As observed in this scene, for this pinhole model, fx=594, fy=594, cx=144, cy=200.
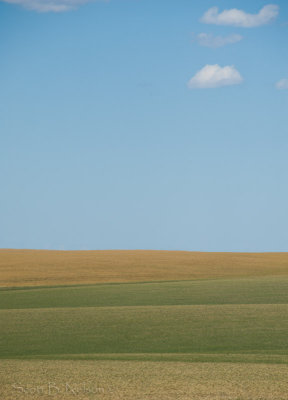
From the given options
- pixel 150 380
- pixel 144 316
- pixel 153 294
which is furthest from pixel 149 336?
pixel 153 294

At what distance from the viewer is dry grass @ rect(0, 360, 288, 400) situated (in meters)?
9.10

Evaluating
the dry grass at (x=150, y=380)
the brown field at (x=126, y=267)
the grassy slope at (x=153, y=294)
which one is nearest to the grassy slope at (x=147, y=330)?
the grassy slope at (x=153, y=294)

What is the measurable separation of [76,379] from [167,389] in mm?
1701

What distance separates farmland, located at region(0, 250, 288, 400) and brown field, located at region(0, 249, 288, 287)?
0.32 meters

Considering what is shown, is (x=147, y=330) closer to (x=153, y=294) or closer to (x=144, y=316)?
(x=144, y=316)

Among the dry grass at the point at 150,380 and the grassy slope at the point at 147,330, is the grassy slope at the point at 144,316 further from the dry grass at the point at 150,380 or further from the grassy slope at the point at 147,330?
the dry grass at the point at 150,380

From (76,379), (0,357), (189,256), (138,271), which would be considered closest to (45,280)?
(138,271)

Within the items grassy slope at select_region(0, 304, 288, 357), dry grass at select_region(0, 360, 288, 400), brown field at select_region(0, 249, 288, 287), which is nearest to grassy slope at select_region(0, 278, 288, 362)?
grassy slope at select_region(0, 304, 288, 357)

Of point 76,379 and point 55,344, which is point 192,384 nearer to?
point 76,379

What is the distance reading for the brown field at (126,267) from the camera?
3262cm

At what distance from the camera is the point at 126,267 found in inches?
1438

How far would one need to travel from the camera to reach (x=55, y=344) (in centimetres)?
1545

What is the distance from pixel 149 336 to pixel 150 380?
6042 millimetres

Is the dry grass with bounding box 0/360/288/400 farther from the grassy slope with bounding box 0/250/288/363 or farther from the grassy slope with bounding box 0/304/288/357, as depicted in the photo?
the grassy slope with bounding box 0/304/288/357
